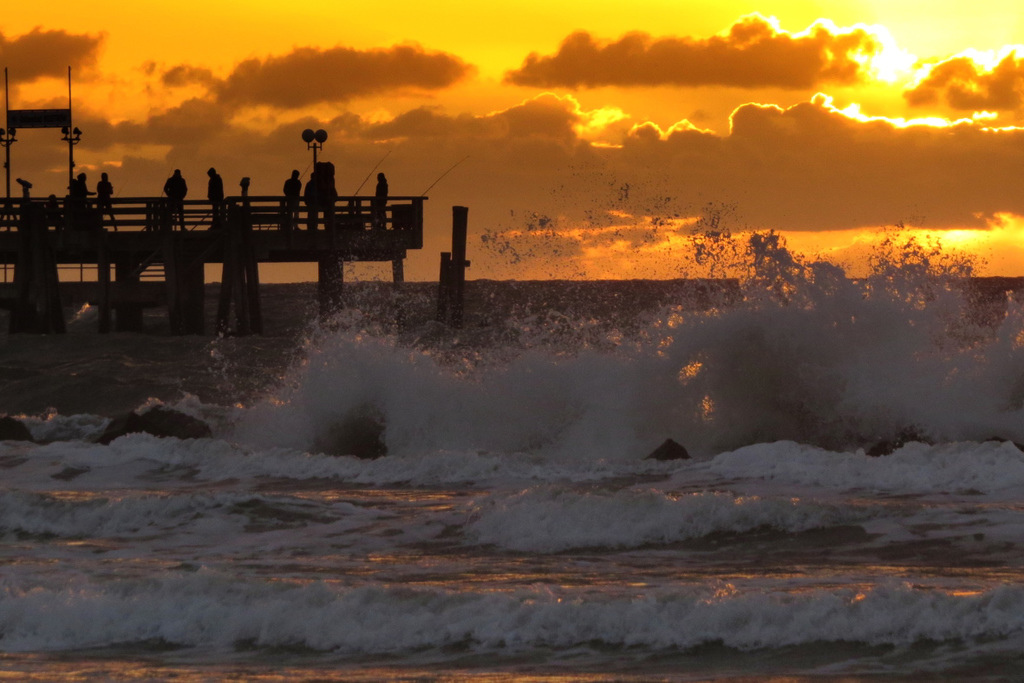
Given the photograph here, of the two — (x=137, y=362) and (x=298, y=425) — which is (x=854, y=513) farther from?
(x=137, y=362)

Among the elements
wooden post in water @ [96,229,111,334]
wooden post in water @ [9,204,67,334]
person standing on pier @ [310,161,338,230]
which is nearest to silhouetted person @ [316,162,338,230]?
person standing on pier @ [310,161,338,230]

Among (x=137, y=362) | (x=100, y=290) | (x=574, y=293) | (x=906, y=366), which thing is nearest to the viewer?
(x=906, y=366)

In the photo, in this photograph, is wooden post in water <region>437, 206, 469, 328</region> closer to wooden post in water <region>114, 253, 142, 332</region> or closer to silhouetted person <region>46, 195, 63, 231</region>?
wooden post in water <region>114, 253, 142, 332</region>

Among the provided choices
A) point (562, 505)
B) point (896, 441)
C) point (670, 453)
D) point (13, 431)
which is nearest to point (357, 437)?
point (13, 431)

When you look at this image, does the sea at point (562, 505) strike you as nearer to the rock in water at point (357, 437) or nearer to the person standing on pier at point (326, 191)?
the rock in water at point (357, 437)

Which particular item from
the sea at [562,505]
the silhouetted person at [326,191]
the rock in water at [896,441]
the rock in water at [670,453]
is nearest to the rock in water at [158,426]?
the sea at [562,505]

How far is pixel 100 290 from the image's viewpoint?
26.0 metres

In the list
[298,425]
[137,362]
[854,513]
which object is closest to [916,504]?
[854,513]

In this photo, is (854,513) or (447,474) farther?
(447,474)

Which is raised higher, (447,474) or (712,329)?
(712,329)

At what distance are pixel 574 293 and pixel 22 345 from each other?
43402 mm

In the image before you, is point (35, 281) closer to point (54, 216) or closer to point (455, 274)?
point (54, 216)

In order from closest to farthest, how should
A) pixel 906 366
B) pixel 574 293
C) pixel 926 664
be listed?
pixel 926 664 → pixel 906 366 → pixel 574 293

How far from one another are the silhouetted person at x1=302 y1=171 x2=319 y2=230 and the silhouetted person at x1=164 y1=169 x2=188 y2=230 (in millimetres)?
2168
